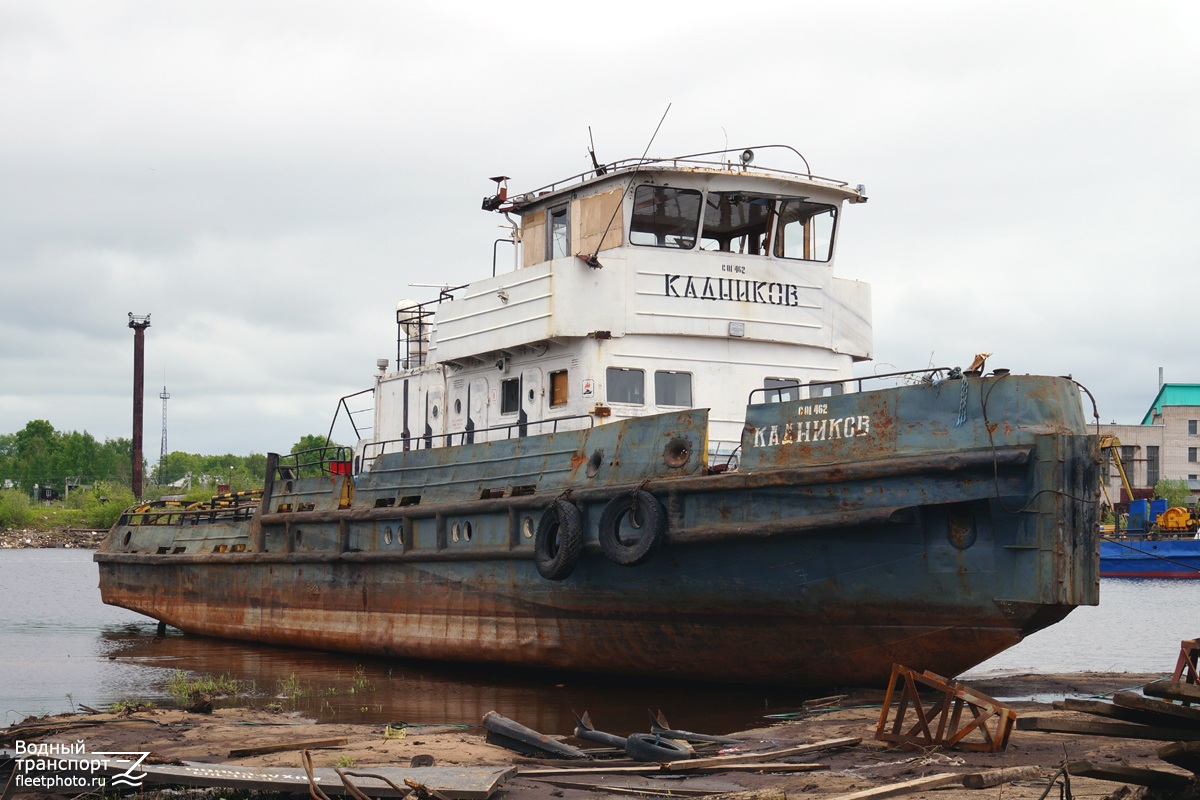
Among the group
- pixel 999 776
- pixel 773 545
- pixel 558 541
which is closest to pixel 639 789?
pixel 999 776

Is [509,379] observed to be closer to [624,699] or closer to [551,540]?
[551,540]

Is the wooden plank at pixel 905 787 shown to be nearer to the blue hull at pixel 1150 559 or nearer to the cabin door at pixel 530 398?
the cabin door at pixel 530 398

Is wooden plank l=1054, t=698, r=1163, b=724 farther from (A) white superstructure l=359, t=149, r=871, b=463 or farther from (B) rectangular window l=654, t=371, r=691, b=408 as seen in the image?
(B) rectangular window l=654, t=371, r=691, b=408

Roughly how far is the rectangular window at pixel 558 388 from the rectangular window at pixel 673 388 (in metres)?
1.06

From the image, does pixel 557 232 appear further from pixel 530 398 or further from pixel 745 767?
pixel 745 767

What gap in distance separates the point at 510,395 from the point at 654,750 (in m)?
6.94

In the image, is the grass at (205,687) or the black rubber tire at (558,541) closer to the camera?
the black rubber tire at (558,541)

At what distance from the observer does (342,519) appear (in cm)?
1570

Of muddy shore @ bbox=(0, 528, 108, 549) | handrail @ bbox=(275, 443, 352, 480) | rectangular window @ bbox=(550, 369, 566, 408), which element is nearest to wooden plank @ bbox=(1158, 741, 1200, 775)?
rectangular window @ bbox=(550, 369, 566, 408)

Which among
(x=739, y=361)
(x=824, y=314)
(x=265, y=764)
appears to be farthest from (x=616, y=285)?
(x=265, y=764)

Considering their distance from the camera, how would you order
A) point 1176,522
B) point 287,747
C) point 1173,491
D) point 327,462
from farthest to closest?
point 1173,491
point 1176,522
point 327,462
point 287,747

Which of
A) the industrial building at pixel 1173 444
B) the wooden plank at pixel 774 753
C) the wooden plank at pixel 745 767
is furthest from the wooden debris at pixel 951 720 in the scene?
the industrial building at pixel 1173 444

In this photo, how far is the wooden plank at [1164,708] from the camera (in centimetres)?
623

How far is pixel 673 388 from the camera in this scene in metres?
13.2
